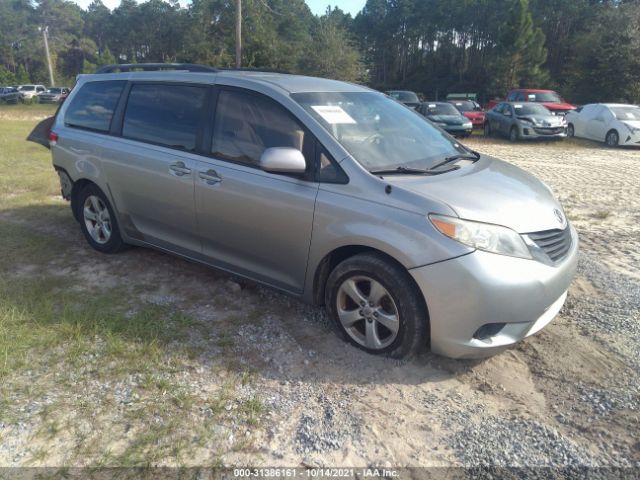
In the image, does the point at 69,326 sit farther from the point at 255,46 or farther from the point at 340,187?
the point at 255,46

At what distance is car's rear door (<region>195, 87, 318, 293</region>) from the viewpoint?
3635 millimetres

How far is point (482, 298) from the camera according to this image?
300cm

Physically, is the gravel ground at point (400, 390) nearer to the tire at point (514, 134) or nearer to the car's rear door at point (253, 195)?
the car's rear door at point (253, 195)

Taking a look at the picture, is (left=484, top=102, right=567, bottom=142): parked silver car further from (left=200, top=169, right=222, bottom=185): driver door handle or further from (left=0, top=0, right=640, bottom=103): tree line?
(left=200, top=169, right=222, bottom=185): driver door handle

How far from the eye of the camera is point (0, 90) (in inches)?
2237

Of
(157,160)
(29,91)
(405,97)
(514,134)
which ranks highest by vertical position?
(157,160)

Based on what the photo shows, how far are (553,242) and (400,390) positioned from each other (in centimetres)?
142

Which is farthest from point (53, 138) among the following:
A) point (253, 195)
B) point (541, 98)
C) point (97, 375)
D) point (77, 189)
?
point (541, 98)

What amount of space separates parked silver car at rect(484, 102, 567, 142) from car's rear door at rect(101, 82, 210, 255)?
15.9m

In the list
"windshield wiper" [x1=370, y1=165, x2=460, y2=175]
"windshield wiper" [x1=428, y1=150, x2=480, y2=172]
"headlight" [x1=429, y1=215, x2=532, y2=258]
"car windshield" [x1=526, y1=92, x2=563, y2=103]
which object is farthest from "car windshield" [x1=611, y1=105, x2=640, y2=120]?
"headlight" [x1=429, y1=215, x2=532, y2=258]

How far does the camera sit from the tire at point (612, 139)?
16.8 metres

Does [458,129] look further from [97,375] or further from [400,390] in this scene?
[97,375]

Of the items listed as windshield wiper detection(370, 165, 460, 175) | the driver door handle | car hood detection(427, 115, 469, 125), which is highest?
windshield wiper detection(370, 165, 460, 175)

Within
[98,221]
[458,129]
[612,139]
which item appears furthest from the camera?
[458,129]
